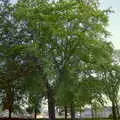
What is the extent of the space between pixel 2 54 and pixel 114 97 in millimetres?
25795

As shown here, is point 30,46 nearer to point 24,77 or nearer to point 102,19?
point 24,77

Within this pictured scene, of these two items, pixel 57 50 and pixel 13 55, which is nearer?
pixel 57 50

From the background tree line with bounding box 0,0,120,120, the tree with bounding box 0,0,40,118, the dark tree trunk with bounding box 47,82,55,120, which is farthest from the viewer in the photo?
the dark tree trunk with bounding box 47,82,55,120

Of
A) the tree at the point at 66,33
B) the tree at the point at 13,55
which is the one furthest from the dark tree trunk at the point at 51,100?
the tree at the point at 13,55

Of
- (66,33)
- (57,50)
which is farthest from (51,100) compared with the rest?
(66,33)

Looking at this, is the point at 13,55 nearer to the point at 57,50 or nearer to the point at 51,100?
the point at 57,50

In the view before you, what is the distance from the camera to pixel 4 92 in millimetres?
40656

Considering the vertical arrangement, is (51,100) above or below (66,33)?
below

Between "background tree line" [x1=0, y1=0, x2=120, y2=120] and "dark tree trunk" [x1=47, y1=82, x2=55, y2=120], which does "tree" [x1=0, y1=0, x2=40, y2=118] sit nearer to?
"background tree line" [x1=0, y1=0, x2=120, y2=120]

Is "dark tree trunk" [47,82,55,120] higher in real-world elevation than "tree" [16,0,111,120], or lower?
lower

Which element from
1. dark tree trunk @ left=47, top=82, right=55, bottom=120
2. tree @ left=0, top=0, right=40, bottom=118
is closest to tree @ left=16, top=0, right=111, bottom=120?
dark tree trunk @ left=47, top=82, right=55, bottom=120

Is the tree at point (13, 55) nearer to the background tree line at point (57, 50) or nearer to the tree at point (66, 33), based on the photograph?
the background tree line at point (57, 50)

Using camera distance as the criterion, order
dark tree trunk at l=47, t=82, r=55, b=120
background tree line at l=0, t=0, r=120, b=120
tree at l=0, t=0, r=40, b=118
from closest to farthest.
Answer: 1. background tree line at l=0, t=0, r=120, b=120
2. tree at l=0, t=0, r=40, b=118
3. dark tree trunk at l=47, t=82, r=55, b=120

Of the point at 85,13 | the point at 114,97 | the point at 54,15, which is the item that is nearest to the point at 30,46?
the point at 54,15
